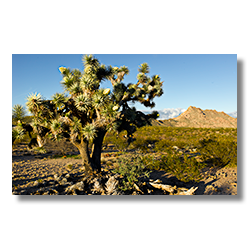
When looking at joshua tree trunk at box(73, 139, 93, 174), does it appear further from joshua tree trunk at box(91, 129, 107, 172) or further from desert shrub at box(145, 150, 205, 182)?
desert shrub at box(145, 150, 205, 182)

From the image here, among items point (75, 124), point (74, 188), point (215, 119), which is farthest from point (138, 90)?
point (215, 119)

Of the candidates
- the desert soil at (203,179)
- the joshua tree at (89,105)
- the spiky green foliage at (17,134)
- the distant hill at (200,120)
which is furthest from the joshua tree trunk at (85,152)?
the distant hill at (200,120)

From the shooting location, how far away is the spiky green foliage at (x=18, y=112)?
4524mm

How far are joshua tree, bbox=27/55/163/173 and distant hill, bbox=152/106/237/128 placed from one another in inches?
1715

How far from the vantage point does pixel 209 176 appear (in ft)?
20.0

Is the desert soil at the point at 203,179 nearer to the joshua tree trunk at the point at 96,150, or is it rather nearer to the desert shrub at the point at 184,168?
the desert shrub at the point at 184,168

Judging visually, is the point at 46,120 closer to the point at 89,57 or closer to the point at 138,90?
the point at 89,57

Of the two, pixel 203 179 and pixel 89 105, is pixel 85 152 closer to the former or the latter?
pixel 89 105

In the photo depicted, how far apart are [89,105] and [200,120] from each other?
194 ft

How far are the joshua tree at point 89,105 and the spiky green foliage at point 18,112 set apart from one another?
0.35 meters

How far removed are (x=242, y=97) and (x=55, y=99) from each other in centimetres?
527

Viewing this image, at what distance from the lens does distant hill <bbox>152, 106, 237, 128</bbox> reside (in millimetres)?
50156

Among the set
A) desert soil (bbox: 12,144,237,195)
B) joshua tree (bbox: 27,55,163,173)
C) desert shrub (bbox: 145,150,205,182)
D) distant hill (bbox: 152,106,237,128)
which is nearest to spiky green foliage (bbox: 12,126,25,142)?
joshua tree (bbox: 27,55,163,173)

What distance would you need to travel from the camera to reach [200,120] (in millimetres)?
55438
